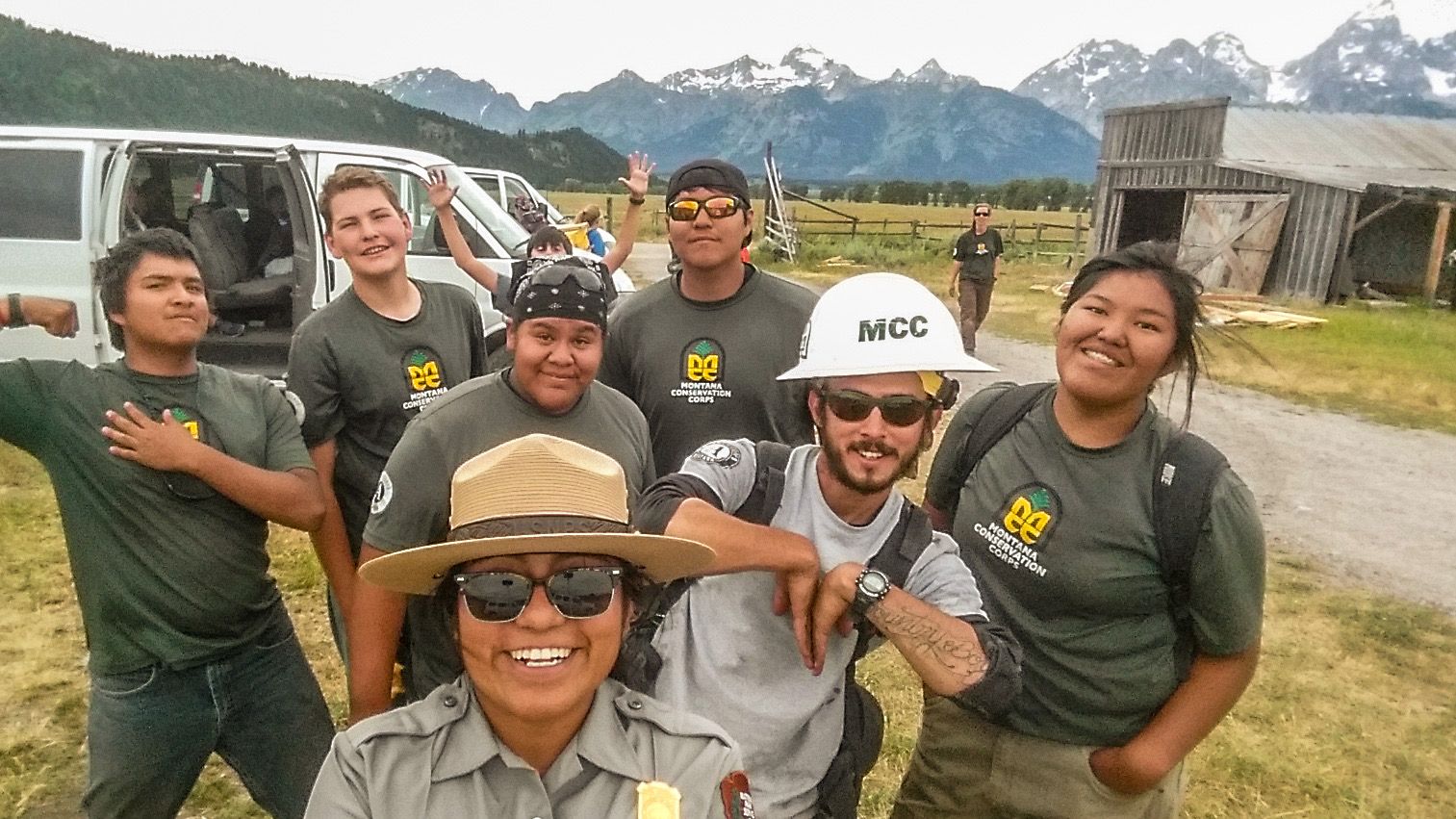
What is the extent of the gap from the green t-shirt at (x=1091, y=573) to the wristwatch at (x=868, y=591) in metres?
0.59

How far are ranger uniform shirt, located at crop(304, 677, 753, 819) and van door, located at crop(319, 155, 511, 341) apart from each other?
5506 millimetres

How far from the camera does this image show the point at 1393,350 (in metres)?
12.6

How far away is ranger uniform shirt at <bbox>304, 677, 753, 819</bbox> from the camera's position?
52.7 inches

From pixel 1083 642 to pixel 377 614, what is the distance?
5.90 feet

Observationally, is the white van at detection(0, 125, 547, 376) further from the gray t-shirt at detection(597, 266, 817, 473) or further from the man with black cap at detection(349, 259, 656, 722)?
the man with black cap at detection(349, 259, 656, 722)

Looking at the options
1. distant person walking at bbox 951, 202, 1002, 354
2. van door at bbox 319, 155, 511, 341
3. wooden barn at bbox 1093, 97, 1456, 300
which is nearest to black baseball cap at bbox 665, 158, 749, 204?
van door at bbox 319, 155, 511, 341

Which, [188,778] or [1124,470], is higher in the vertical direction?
[1124,470]

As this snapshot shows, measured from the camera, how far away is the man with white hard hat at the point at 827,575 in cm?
174

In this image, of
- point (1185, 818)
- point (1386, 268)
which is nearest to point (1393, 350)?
point (1386, 268)

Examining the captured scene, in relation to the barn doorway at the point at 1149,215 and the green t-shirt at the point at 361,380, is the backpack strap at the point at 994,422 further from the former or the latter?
the barn doorway at the point at 1149,215

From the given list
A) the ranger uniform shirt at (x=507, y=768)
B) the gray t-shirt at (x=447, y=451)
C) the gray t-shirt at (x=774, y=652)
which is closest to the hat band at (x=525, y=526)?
the ranger uniform shirt at (x=507, y=768)

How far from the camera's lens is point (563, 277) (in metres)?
2.42

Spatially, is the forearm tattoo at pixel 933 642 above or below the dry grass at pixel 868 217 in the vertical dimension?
above

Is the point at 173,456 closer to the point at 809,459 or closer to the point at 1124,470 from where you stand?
the point at 809,459
